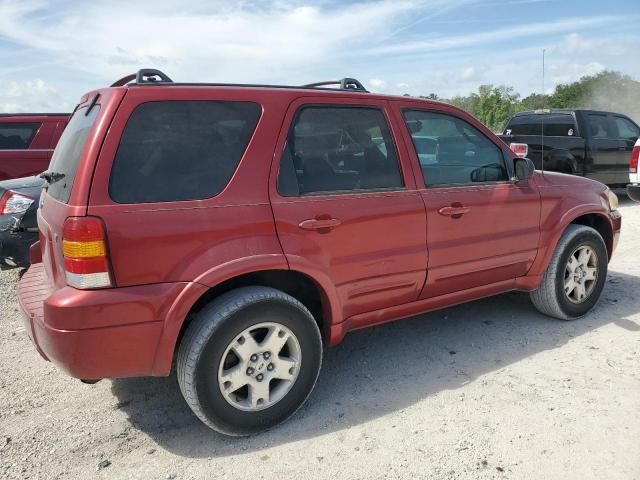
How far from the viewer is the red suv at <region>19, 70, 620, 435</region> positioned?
246 cm

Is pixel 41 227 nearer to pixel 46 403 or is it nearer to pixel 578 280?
pixel 46 403

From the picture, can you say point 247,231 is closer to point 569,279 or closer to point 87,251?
point 87,251

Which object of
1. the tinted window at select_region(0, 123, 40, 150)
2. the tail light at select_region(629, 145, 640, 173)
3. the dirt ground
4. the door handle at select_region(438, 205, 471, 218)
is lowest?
the dirt ground

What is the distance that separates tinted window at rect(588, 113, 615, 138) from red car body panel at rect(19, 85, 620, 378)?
290 inches

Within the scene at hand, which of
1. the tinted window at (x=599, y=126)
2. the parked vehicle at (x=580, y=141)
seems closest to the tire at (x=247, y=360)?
the parked vehicle at (x=580, y=141)

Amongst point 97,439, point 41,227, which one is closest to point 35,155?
point 41,227

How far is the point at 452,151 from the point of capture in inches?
144

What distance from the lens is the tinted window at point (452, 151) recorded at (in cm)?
347

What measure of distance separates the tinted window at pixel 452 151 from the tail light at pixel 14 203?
3.68 meters

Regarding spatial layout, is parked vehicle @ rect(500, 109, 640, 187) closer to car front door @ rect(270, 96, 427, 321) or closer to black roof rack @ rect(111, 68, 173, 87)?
car front door @ rect(270, 96, 427, 321)

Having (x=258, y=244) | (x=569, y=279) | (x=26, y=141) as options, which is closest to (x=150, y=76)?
(x=258, y=244)

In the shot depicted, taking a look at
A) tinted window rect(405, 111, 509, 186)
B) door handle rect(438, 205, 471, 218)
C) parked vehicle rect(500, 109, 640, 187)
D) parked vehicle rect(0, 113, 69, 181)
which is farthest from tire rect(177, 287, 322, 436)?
parked vehicle rect(500, 109, 640, 187)

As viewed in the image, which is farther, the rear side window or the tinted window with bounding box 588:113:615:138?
the tinted window with bounding box 588:113:615:138

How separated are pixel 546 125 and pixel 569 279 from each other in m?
7.00
